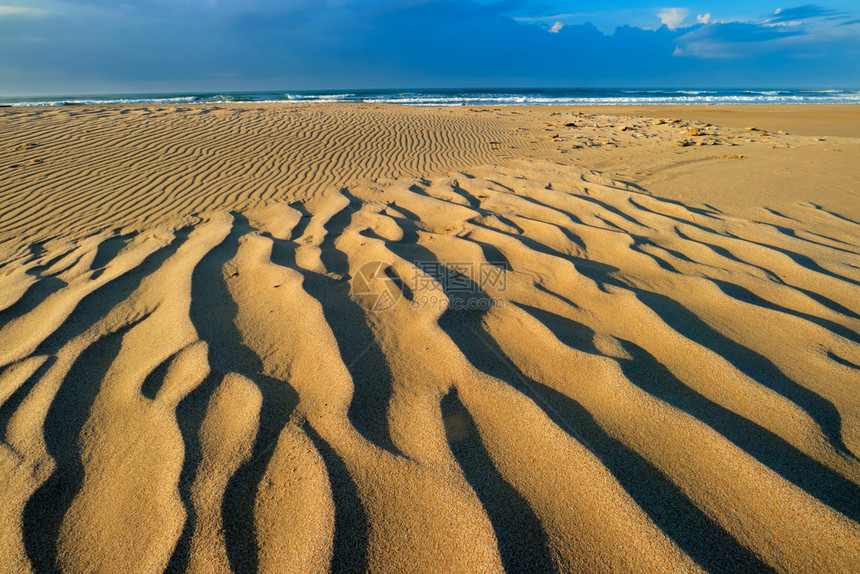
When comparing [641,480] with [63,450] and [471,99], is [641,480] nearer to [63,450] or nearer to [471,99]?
[63,450]

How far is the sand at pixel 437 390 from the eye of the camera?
1063 millimetres

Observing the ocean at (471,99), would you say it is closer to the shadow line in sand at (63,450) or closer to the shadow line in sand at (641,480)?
the shadow line in sand at (63,450)

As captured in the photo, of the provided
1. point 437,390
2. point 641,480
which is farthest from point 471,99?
point 641,480

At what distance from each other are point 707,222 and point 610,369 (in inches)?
98.4

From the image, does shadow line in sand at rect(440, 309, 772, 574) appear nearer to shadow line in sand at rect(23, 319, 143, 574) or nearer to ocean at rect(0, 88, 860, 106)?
shadow line in sand at rect(23, 319, 143, 574)

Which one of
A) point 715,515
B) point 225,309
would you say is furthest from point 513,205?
point 715,515

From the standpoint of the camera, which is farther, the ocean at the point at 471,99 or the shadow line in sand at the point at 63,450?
the ocean at the point at 471,99

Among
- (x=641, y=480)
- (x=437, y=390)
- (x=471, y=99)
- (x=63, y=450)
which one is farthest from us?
(x=471, y=99)

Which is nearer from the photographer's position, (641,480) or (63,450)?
(641,480)

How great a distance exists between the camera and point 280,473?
1240 mm

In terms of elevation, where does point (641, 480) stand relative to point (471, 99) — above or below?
below

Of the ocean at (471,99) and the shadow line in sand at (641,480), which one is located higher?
the ocean at (471,99)

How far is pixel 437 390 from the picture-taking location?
155cm

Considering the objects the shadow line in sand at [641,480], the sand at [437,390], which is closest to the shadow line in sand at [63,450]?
the sand at [437,390]
